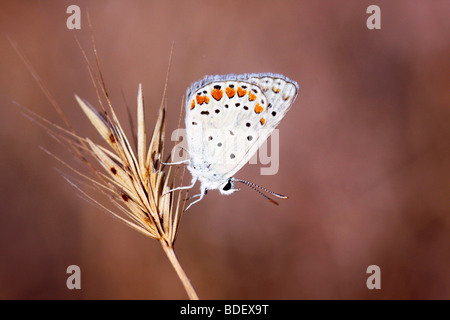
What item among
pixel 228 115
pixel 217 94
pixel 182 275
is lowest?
pixel 182 275

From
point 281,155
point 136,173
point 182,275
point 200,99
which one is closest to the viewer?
point 182,275

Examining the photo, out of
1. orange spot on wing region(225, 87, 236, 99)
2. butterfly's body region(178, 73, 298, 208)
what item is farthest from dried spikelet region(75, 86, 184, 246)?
orange spot on wing region(225, 87, 236, 99)

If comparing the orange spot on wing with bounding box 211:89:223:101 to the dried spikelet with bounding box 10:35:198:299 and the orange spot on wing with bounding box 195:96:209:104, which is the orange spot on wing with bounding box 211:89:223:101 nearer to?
the orange spot on wing with bounding box 195:96:209:104

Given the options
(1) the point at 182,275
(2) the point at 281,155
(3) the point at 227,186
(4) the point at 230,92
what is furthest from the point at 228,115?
(2) the point at 281,155

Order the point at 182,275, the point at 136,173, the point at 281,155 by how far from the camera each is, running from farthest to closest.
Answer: the point at 281,155 → the point at 136,173 → the point at 182,275

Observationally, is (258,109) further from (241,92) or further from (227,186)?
(227,186)

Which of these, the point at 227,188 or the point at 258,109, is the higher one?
the point at 258,109

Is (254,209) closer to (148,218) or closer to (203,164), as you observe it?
(203,164)

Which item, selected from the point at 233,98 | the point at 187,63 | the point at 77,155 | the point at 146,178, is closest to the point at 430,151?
the point at 233,98
